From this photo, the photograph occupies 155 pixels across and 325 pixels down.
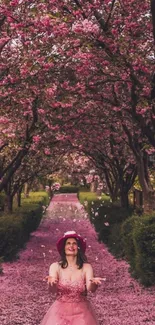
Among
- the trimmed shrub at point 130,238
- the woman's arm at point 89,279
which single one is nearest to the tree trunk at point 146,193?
the trimmed shrub at point 130,238

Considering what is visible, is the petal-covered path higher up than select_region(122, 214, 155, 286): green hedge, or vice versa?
select_region(122, 214, 155, 286): green hedge

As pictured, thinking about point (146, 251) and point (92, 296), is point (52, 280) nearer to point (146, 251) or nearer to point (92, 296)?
point (92, 296)

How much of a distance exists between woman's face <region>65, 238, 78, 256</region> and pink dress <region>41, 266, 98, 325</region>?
11.0 inches

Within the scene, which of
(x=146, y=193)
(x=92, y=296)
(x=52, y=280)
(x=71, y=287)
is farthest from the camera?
(x=146, y=193)

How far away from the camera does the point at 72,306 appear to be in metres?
5.64

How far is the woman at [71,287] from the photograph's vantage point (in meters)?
5.59

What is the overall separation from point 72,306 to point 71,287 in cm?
21

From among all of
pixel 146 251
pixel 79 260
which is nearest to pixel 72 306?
pixel 79 260

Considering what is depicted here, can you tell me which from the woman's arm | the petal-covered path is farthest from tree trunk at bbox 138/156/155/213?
the woman's arm

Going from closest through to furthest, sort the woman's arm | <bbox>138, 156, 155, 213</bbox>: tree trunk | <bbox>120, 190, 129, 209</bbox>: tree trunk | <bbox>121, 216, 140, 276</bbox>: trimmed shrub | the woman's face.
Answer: the woman's arm < the woman's face < <bbox>121, 216, 140, 276</bbox>: trimmed shrub < <bbox>138, 156, 155, 213</bbox>: tree trunk < <bbox>120, 190, 129, 209</bbox>: tree trunk

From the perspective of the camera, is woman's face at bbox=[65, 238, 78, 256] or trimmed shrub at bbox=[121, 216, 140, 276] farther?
trimmed shrub at bbox=[121, 216, 140, 276]

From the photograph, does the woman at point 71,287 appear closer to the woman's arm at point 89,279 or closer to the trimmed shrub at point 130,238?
the woman's arm at point 89,279

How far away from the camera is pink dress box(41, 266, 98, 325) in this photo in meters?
5.59

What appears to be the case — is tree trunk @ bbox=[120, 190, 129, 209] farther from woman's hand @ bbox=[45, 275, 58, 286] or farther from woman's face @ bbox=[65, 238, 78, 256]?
woman's hand @ bbox=[45, 275, 58, 286]
